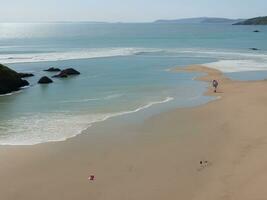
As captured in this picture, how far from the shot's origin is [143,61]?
192 ft

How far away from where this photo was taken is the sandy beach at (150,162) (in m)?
14.4

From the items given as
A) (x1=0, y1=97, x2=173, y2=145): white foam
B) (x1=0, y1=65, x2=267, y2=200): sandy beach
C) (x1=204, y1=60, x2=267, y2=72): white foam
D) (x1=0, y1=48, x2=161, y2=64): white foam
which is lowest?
(x1=0, y1=48, x2=161, y2=64): white foam

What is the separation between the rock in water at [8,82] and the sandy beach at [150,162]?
1525 centimetres

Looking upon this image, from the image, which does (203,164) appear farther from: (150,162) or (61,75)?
(61,75)

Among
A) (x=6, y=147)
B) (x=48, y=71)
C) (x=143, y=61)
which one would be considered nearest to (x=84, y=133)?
(x=6, y=147)

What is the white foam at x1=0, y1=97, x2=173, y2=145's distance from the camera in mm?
20562

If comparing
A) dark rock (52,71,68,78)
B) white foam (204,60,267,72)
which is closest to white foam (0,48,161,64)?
dark rock (52,71,68,78)

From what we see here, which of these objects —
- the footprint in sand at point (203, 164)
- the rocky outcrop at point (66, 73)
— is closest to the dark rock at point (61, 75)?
the rocky outcrop at point (66, 73)

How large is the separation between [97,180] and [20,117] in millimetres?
11720

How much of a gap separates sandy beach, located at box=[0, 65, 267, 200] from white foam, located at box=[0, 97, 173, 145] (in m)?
0.86

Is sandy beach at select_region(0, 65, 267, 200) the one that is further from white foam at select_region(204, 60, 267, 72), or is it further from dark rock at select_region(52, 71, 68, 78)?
white foam at select_region(204, 60, 267, 72)

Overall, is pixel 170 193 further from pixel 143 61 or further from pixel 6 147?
pixel 143 61

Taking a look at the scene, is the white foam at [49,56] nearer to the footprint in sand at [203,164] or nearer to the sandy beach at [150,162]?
the sandy beach at [150,162]

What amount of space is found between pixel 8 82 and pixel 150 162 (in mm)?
22581
